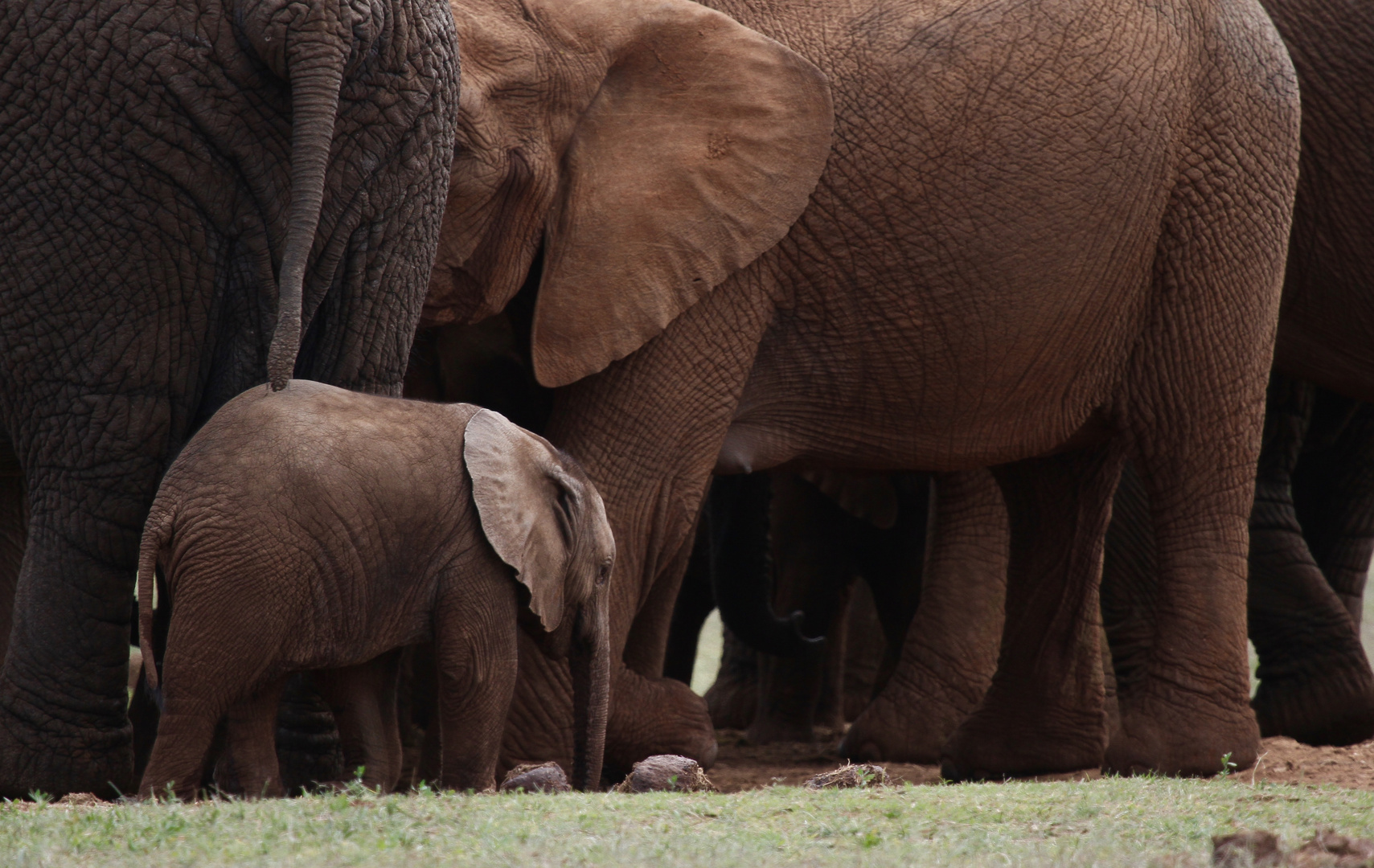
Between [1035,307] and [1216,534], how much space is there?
820mm

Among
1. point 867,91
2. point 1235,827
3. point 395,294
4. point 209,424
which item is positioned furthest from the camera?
point 867,91

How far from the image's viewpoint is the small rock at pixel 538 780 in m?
3.80

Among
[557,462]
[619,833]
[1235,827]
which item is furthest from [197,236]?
[1235,827]

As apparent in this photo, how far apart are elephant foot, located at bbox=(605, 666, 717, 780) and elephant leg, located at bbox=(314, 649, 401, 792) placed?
0.89 m

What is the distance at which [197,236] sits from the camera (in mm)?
3668

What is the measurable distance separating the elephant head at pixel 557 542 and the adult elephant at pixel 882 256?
17.8 inches

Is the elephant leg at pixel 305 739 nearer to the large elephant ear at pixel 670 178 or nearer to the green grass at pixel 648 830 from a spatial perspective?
the large elephant ear at pixel 670 178

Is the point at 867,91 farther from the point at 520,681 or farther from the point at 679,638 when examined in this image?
the point at 679,638

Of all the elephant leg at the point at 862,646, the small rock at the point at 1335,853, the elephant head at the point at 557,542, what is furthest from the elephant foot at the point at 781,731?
the small rock at the point at 1335,853

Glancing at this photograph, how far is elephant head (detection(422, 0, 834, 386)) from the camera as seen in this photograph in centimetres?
458

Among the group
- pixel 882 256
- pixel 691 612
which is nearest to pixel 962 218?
pixel 882 256

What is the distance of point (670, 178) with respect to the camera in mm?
4852

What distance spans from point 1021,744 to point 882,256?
1660mm

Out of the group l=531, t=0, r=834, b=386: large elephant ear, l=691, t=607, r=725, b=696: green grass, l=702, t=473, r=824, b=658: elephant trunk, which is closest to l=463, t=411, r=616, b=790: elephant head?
l=531, t=0, r=834, b=386: large elephant ear
